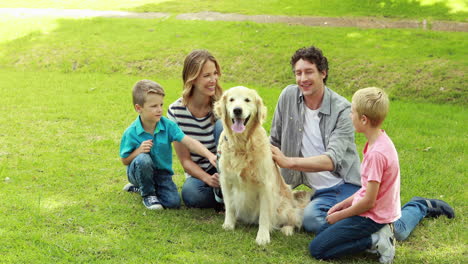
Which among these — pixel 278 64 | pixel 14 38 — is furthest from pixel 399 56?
pixel 14 38

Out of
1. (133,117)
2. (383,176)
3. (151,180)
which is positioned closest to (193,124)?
(151,180)

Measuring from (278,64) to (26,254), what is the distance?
8.61 metres

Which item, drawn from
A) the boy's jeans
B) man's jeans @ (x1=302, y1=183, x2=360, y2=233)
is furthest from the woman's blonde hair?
man's jeans @ (x1=302, y1=183, x2=360, y2=233)

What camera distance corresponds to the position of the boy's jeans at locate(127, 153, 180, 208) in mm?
4660

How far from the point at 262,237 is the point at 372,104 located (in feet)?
4.88

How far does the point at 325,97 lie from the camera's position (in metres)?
4.48

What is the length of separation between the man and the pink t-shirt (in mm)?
531

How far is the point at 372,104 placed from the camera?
3496 mm

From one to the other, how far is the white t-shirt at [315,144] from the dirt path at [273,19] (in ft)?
30.7

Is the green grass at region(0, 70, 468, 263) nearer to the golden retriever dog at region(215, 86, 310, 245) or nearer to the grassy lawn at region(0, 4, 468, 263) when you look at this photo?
the grassy lawn at region(0, 4, 468, 263)

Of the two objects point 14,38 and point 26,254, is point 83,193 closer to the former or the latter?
point 26,254

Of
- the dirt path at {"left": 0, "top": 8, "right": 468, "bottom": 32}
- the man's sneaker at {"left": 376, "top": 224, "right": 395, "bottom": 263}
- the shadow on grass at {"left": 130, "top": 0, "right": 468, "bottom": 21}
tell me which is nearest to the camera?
the man's sneaker at {"left": 376, "top": 224, "right": 395, "bottom": 263}

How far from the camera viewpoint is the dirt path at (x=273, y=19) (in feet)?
42.3

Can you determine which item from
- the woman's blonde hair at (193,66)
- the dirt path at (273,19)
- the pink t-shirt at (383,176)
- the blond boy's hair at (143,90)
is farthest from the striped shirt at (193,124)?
the dirt path at (273,19)
